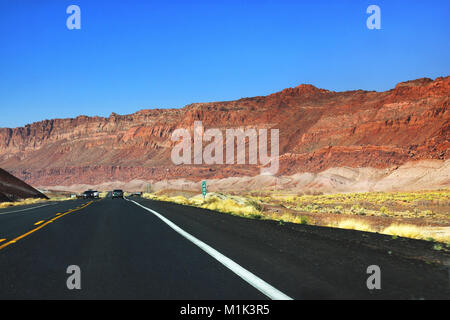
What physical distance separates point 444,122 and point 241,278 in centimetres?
9436

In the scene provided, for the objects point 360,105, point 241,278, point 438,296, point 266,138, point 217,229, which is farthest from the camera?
point 266,138

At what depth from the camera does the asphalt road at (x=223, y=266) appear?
5.05 meters

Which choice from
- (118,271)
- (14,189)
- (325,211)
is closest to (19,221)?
(118,271)

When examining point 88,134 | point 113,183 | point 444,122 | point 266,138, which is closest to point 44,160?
point 88,134

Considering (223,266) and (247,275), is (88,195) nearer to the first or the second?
(223,266)

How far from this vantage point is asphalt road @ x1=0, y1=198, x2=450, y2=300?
5.05 metres

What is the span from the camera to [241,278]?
5.81 m

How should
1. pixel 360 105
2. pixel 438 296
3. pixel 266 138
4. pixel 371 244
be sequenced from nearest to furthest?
1. pixel 438 296
2. pixel 371 244
3. pixel 360 105
4. pixel 266 138

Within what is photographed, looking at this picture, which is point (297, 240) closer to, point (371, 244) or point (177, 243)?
point (371, 244)

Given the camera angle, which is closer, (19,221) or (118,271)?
(118,271)

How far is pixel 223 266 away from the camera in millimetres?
6719

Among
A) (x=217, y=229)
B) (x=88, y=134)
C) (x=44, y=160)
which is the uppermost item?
(x=88, y=134)

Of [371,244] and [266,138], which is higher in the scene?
[266,138]

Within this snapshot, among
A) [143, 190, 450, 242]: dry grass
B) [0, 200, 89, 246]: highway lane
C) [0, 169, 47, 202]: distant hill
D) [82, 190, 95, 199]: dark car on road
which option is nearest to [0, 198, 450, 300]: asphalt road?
[0, 200, 89, 246]: highway lane
